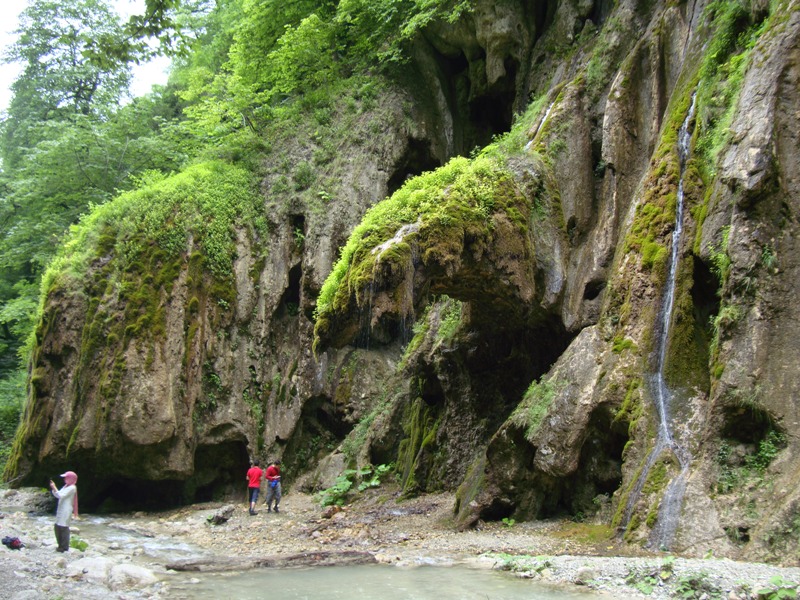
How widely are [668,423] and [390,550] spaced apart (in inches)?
167

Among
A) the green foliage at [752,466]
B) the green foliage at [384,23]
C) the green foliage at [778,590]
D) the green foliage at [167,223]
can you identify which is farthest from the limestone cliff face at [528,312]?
the green foliage at [778,590]

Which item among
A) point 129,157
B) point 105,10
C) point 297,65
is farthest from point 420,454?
point 105,10

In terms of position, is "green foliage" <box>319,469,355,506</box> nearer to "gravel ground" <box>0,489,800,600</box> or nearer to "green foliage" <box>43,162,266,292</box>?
"gravel ground" <box>0,489,800,600</box>

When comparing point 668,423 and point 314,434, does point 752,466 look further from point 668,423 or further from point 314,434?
point 314,434

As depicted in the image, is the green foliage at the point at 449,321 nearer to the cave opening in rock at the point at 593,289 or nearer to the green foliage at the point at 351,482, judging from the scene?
the cave opening in rock at the point at 593,289

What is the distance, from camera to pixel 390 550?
29.4 feet

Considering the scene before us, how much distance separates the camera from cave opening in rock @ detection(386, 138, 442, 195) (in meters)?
20.6

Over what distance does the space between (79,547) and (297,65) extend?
16989 mm

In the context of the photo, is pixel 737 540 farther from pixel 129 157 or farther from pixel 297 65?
pixel 129 157

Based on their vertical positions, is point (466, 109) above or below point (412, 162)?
above

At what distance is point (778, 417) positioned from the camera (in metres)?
7.01

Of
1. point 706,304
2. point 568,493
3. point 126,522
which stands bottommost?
point 126,522

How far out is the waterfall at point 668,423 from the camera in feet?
23.7

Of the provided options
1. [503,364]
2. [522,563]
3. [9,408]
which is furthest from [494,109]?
[9,408]
